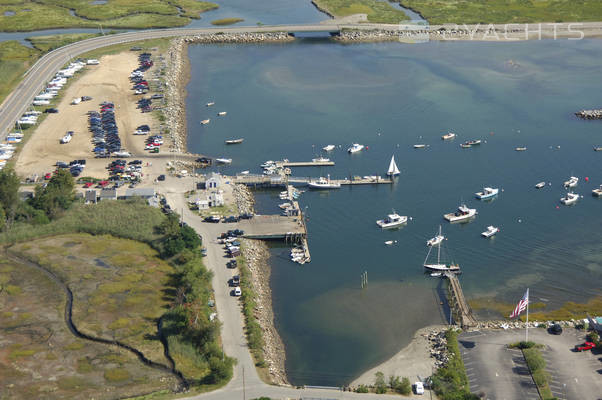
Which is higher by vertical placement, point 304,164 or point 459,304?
point 304,164

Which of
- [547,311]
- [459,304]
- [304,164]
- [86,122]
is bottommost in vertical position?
[547,311]

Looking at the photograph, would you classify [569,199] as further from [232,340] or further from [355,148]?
[232,340]

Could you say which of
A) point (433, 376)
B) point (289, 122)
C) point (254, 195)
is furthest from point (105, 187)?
point (433, 376)

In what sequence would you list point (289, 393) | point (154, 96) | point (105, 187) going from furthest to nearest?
point (154, 96) → point (105, 187) → point (289, 393)

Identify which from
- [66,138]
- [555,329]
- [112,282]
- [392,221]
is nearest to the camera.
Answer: [555,329]

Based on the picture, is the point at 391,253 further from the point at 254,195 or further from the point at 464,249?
the point at 254,195

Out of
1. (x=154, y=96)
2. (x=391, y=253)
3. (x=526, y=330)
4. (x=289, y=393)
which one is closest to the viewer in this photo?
(x=289, y=393)

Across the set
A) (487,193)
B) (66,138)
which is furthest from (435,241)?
(66,138)
